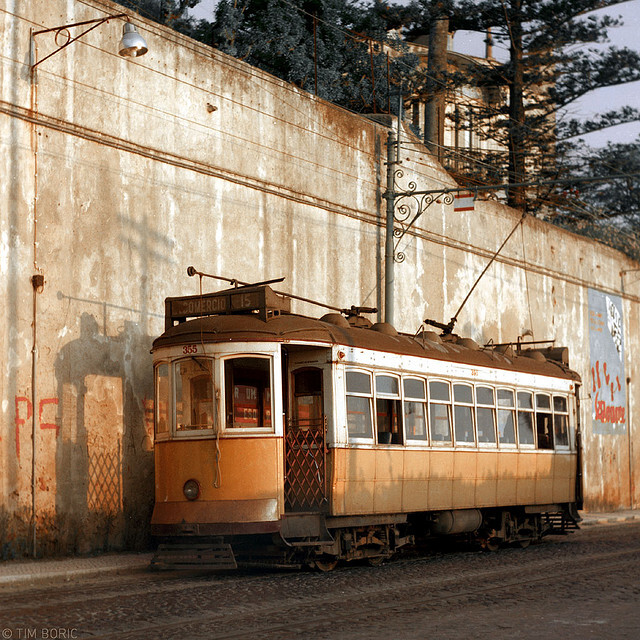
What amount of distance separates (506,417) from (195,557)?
716cm

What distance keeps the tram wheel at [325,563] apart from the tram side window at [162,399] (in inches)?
101

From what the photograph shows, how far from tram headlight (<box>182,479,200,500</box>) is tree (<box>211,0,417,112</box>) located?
19.3m

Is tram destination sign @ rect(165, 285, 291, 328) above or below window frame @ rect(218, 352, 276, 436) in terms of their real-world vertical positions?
above

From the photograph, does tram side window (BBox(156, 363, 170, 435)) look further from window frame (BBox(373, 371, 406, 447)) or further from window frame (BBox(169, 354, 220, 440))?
window frame (BBox(373, 371, 406, 447))

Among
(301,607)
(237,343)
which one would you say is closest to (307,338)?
(237,343)

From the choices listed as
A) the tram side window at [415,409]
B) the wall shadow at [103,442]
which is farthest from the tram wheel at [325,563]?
the wall shadow at [103,442]

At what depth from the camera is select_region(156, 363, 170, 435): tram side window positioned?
14242mm

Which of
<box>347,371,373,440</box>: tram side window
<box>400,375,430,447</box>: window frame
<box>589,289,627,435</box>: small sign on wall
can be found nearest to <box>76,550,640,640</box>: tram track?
<box>347,371,373,440</box>: tram side window

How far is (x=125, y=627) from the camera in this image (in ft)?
30.7

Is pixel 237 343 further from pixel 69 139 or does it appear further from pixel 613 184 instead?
pixel 613 184

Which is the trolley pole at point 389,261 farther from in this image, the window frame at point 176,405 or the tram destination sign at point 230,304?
the window frame at point 176,405

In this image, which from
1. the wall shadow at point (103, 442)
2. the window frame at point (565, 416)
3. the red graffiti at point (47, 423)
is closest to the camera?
the red graffiti at point (47, 423)

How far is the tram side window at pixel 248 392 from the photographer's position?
45.4ft

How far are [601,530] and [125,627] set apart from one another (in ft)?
54.8
